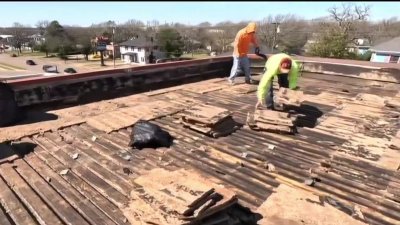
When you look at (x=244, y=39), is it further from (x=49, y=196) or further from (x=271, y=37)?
(x=271, y=37)

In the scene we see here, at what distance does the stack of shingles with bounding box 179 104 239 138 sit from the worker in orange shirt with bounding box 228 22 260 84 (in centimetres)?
413

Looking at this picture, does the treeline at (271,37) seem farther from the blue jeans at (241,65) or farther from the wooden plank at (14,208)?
the wooden plank at (14,208)

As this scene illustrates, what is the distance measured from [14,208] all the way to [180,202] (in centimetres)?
206

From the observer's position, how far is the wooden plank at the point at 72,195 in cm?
345

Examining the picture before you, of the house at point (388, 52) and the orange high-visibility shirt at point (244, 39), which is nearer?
the orange high-visibility shirt at point (244, 39)

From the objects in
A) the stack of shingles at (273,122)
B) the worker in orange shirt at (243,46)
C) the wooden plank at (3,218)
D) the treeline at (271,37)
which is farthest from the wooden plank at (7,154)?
the treeline at (271,37)

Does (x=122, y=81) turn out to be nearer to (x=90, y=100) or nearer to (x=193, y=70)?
(x=90, y=100)

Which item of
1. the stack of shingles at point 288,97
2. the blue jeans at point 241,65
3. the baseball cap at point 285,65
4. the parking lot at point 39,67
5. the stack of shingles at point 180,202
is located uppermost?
Result: the baseball cap at point 285,65

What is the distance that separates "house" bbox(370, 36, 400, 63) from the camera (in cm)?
3638

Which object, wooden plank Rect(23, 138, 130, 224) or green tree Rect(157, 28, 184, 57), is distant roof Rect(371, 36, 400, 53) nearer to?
green tree Rect(157, 28, 184, 57)

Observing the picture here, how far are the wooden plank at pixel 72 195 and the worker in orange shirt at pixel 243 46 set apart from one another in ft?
22.3

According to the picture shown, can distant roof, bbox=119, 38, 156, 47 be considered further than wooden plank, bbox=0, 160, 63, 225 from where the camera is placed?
Yes

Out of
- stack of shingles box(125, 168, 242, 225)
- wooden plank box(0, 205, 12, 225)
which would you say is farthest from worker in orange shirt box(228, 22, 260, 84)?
wooden plank box(0, 205, 12, 225)

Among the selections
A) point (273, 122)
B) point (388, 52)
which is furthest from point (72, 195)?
point (388, 52)
